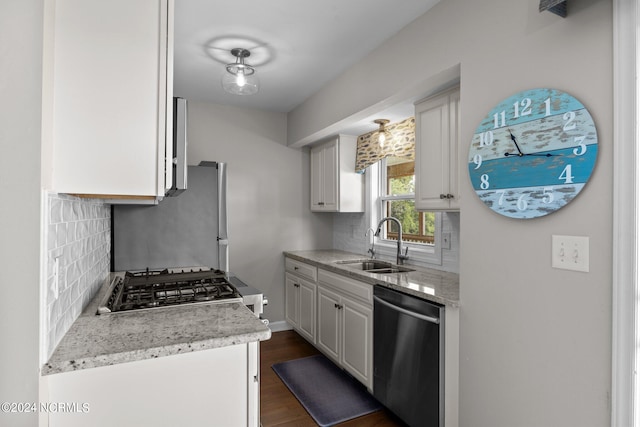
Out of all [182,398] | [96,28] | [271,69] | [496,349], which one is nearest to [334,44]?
[271,69]

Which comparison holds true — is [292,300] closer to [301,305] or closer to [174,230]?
[301,305]

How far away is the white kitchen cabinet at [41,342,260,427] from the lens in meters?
1.10

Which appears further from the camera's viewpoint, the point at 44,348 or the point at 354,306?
the point at 354,306

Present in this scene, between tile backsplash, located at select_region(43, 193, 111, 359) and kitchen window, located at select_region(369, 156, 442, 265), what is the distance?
224 cm

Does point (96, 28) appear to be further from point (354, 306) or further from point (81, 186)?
point (354, 306)

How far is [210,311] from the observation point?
1533 millimetres

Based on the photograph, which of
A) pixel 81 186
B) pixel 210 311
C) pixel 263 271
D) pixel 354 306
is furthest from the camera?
pixel 263 271

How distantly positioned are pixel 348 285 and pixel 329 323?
20.6 inches

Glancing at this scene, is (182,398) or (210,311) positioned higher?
(210,311)

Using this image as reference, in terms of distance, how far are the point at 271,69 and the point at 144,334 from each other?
7.58 ft

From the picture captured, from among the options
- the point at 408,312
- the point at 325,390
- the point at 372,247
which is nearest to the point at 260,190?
the point at 372,247

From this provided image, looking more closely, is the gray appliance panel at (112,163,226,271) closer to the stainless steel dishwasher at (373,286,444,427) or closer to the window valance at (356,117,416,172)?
the window valance at (356,117,416,172)

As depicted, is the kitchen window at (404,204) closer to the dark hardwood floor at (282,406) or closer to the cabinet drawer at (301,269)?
the cabinet drawer at (301,269)

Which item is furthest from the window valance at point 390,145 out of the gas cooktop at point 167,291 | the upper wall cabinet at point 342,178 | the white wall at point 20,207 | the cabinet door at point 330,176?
the white wall at point 20,207
